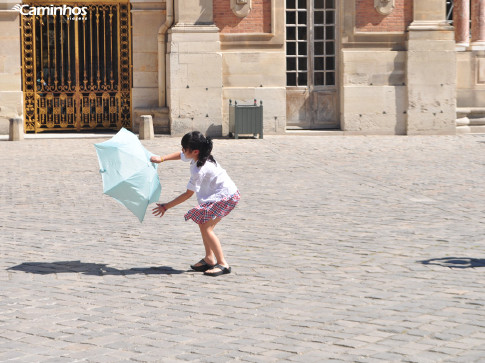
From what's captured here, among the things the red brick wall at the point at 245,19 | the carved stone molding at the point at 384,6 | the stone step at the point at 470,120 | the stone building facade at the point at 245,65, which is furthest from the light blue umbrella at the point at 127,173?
the stone step at the point at 470,120

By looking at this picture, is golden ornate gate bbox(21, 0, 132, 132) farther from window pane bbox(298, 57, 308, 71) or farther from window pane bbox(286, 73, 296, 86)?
window pane bbox(298, 57, 308, 71)

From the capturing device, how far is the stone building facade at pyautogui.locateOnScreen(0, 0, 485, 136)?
69.5 ft

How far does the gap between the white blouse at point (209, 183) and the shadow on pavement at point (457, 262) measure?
1.69 metres

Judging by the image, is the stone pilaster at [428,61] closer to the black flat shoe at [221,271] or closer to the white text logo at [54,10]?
the white text logo at [54,10]


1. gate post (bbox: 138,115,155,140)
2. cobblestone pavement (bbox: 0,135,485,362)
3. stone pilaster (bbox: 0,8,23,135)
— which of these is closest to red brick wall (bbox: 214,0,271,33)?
gate post (bbox: 138,115,155,140)

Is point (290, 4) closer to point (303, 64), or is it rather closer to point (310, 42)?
point (310, 42)

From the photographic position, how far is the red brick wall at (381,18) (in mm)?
21594

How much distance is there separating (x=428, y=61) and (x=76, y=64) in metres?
7.62

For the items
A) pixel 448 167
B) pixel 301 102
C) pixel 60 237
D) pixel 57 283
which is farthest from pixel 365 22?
pixel 57 283

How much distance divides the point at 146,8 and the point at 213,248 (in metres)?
15.1

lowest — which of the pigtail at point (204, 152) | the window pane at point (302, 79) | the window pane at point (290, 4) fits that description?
the pigtail at point (204, 152)

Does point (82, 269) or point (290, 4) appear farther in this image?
point (290, 4)

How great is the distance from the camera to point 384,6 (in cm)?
2150

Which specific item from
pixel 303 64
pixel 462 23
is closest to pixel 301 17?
pixel 303 64
